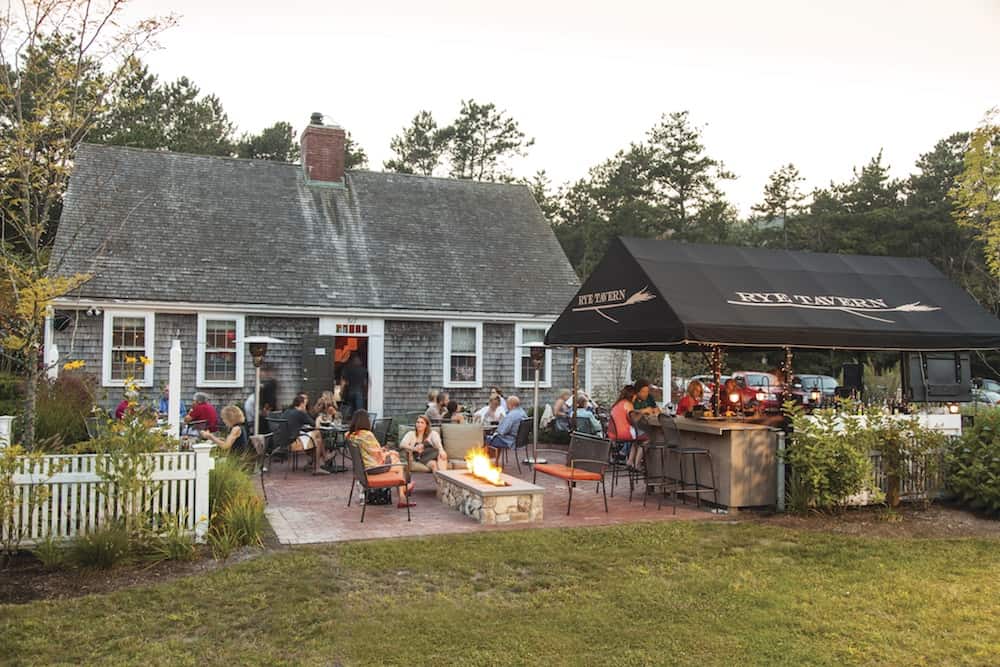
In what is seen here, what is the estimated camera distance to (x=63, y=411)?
11859 mm

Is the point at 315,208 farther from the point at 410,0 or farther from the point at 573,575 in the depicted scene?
the point at 573,575

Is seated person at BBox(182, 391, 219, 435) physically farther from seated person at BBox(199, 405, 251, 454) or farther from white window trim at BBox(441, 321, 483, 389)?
white window trim at BBox(441, 321, 483, 389)

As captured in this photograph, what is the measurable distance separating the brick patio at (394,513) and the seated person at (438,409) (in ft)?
8.49

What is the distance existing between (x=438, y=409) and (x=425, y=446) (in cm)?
338

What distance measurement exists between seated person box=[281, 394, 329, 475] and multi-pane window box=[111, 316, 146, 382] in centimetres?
581

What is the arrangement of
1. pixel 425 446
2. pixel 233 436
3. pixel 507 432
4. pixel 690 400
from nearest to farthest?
pixel 233 436
pixel 425 446
pixel 690 400
pixel 507 432

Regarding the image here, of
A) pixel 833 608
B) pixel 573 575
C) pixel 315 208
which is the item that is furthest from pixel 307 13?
pixel 833 608

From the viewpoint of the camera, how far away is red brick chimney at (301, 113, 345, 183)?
2059 cm

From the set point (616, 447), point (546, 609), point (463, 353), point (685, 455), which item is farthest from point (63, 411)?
point (546, 609)

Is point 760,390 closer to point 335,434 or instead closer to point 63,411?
point 335,434

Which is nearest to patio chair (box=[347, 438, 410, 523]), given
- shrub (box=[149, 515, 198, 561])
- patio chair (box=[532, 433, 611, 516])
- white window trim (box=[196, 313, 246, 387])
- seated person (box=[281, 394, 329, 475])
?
patio chair (box=[532, 433, 611, 516])

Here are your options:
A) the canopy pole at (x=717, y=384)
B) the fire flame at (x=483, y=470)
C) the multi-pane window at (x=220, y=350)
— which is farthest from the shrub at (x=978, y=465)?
the multi-pane window at (x=220, y=350)

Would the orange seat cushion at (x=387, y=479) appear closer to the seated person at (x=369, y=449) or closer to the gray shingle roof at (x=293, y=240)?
the seated person at (x=369, y=449)

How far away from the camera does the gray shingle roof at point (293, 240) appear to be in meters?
16.9
